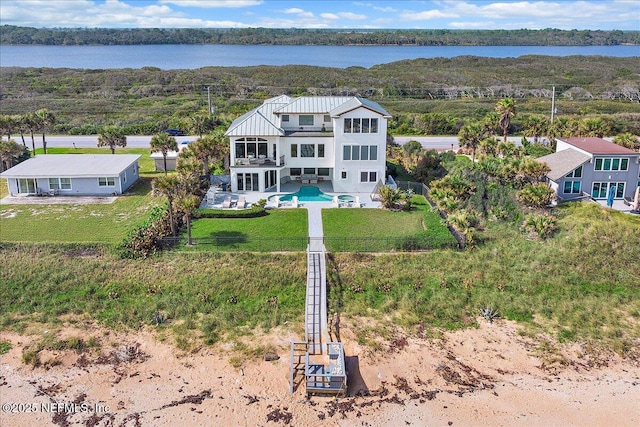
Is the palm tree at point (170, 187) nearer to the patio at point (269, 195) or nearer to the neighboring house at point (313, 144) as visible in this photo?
the patio at point (269, 195)

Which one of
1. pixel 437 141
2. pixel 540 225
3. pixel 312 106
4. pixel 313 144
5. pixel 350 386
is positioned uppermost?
pixel 312 106

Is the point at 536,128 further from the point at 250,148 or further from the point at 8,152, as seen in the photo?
the point at 8,152

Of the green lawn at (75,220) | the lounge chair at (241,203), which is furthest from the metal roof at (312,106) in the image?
the green lawn at (75,220)

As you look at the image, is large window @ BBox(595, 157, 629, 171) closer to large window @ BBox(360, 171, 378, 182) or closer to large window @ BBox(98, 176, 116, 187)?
large window @ BBox(360, 171, 378, 182)

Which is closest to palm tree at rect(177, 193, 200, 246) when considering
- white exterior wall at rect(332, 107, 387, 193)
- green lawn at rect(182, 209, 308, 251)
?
green lawn at rect(182, 209, 308, 251)

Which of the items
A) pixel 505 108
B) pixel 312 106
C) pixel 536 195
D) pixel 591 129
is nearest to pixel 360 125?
pixel 312 106

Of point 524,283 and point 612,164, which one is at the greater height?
point 612,164

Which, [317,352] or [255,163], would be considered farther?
[255,163]

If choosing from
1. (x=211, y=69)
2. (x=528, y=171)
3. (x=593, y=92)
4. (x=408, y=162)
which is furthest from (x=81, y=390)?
(x=211, y=69)
